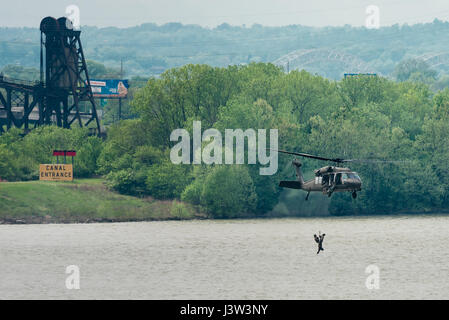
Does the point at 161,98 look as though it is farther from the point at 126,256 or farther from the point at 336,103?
the point at 126,256

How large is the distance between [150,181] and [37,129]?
2768cm

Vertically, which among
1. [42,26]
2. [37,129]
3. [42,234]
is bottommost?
[42,234]

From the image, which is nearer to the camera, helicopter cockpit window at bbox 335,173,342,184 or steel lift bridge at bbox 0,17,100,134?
helicopter cockpit window at bbox 335,173,342,184

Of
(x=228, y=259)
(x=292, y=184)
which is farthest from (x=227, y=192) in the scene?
(x=292, y=184)

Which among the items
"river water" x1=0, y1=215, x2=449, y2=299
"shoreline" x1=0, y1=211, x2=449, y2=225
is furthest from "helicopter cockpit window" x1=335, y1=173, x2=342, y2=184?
"shoreline" x1=0, y1=211, x2=449, y2=225

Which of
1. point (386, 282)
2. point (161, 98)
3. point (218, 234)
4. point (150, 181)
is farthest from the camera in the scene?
point (161, 98)

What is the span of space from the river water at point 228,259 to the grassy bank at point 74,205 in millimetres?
3612

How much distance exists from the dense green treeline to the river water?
814 centimetres

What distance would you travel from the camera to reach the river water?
65812mm

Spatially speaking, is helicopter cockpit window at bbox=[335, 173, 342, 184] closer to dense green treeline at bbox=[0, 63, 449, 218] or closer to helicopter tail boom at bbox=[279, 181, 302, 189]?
helicopter tail boom at bbox=[279, 181, 302, 189]
